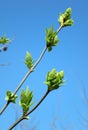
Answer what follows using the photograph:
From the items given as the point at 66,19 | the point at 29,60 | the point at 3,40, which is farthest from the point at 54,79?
the point at 3,40

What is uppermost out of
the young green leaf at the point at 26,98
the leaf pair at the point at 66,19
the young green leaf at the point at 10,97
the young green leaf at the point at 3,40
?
the young green leaf at the point at 3,40

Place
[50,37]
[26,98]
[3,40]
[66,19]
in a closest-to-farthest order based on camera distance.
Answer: [26,98] → [50,37] → [66,19] → [3,40]

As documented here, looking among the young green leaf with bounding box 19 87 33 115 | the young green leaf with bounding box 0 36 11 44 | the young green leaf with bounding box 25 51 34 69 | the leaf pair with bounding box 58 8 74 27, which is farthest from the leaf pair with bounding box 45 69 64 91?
the young green leaf with bounding box 0 36 11 44

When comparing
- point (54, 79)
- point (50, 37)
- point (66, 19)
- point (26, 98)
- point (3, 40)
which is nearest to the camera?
point (26, 98)

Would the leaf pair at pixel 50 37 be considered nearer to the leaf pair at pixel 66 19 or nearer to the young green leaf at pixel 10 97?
the leaf pair at pixel 66 19

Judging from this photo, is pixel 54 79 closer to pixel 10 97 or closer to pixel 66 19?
pixel 10 97

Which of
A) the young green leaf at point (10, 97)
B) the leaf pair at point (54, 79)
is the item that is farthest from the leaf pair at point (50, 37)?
the young green leaf at point (10, 97)

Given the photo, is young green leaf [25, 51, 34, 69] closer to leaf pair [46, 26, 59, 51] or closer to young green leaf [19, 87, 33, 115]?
leaf pair [46, 26, 59, 51]

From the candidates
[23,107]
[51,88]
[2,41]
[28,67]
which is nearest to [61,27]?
[28,67]
